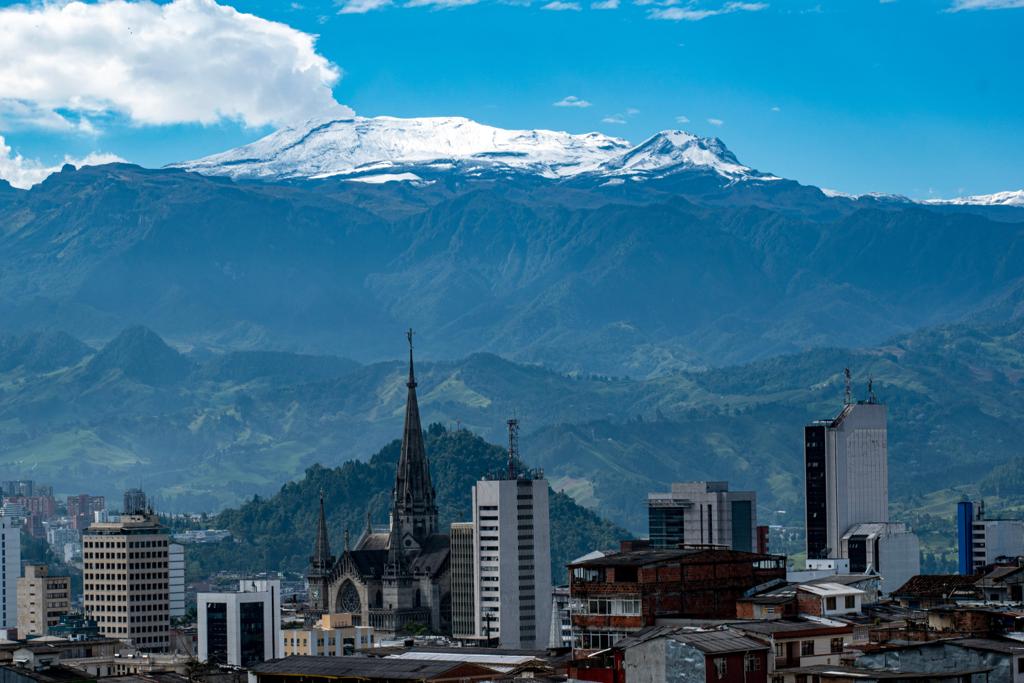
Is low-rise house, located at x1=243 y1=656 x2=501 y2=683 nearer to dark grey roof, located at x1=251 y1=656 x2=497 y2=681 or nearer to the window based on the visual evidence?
dark grey roof, located at x1=251 y1=656 x2=497 y2=681

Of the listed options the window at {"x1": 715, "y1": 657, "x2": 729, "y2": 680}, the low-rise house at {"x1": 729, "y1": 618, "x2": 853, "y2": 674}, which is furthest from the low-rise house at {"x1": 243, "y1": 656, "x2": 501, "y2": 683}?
the window at {"x1": 715, "y1": 657, "x2": 729, "y2": 680}

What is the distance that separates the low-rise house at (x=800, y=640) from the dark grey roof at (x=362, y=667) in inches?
494

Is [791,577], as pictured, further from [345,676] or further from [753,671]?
[753,671]

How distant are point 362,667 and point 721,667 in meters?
19.8

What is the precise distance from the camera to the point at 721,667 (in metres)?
69.2

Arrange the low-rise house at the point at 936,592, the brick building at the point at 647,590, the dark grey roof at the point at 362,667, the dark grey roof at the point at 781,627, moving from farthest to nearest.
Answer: the low-rise house at the point at 936,592, the brick building at the point at 647,590, the dark grey roof at the point at 362,667, the dark grey roof at the point at 781,627

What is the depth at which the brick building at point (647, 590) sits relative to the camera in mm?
86375

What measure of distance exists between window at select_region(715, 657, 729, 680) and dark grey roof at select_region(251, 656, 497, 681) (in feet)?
49.8

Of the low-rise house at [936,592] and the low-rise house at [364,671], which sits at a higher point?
the low-rise house at [936,592]

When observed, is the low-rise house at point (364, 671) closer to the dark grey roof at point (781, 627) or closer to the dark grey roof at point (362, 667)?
the dark grey roof at point (362, 667)

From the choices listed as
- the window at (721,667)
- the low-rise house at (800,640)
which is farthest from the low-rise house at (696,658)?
the low-rise house at (800,640)

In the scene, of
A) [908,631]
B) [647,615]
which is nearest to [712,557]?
[647,615]

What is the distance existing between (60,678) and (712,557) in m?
26.1

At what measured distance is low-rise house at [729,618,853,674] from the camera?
7300cm
